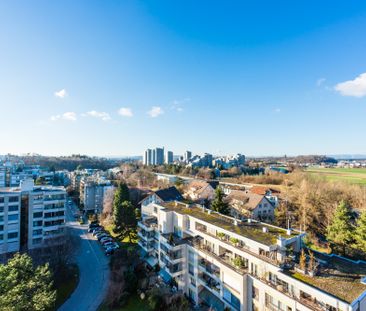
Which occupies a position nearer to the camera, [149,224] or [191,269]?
[191,269]

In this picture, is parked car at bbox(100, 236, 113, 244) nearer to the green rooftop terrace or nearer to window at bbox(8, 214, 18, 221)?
window at bbox(8, 214, 18, 221)

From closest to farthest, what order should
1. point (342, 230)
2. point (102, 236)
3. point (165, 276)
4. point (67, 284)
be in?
point (165, 276) < point (67, 284) < point (342, 230) < point (102, 236)

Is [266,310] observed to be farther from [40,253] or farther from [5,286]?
[40,253]

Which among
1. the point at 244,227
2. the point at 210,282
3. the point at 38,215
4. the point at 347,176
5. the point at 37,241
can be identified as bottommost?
the point at 37,241

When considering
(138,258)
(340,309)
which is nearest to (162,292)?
(138,258)

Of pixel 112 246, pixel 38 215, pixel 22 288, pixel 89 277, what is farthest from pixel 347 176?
pixel 22 288

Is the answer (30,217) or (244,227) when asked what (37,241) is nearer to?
(30,217)

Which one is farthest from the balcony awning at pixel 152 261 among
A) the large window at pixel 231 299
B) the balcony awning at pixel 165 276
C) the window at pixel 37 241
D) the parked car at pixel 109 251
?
the window at pixel 37 241
